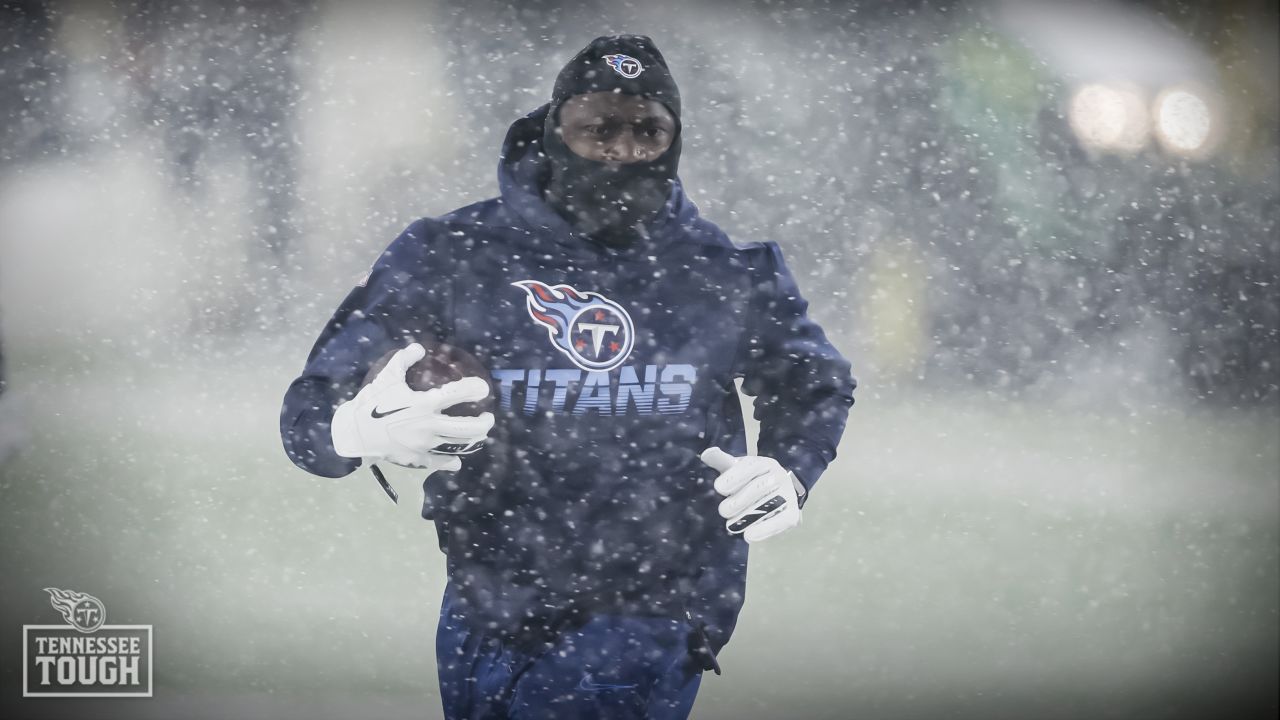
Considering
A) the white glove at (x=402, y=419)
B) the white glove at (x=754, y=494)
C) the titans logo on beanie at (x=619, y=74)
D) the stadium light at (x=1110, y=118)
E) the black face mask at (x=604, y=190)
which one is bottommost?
the white glove at (x=754, y=494)

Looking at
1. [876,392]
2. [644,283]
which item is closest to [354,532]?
[644,283]

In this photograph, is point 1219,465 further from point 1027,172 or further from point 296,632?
point 296,632

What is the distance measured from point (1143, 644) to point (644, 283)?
1265 mm

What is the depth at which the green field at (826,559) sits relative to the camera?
5.78ft

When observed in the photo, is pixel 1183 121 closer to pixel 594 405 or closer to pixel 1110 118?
pixel 1110 118

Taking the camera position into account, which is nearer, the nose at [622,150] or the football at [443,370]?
the football at [443,370]

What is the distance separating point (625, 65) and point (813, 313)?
0.67m

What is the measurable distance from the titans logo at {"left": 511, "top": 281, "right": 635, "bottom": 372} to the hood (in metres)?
0.07

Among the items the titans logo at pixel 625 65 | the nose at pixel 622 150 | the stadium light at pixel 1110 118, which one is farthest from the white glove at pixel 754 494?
the stadium light at pixel 1110 118

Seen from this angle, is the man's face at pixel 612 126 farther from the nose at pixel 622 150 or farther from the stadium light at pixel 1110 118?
the stadium light at pixel 1110 118

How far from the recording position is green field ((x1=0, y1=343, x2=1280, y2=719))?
1763 mm

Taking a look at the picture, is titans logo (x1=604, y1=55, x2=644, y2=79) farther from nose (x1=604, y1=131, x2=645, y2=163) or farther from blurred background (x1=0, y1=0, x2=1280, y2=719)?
blurred background (x1=0, y1=0, x2=1280, y2=719)

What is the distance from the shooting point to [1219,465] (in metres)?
1.94

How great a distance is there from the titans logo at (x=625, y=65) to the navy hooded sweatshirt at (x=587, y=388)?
16cm
